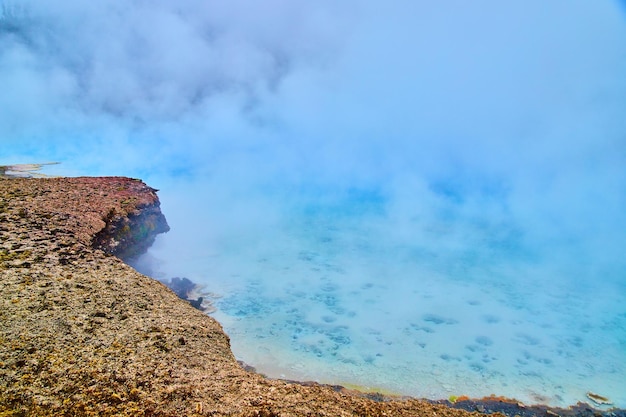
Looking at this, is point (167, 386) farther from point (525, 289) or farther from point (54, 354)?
point (525, 289)

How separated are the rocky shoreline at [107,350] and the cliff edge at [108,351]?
0.04 feet

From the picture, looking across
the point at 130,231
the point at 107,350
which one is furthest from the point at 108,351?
the point at 130,231

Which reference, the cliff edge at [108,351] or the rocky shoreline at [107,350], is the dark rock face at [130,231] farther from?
the cliff edge at [108,351]

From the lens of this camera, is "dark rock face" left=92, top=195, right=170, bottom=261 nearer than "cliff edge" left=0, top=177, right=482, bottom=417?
No

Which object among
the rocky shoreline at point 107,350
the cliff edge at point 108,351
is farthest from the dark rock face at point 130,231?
the cliff edge at point 108,351

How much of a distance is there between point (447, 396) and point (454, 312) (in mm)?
6313

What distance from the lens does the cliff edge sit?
11.7 ft

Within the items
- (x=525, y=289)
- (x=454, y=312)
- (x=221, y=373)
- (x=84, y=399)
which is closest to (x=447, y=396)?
(x=454, y=312)

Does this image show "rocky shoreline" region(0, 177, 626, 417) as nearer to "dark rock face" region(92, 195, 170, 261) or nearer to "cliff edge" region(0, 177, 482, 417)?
"cliff edge" region(0, 177, 482, 417)

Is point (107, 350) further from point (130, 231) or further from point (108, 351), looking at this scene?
point (130, 231)

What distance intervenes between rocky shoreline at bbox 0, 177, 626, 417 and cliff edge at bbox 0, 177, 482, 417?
0.04 feet

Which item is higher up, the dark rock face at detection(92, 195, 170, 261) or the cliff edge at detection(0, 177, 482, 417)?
the dark rock face at detection(92, 195, 170, 261)

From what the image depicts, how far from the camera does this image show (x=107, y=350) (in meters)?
4.23

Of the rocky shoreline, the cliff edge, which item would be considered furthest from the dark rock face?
the cliff edge
